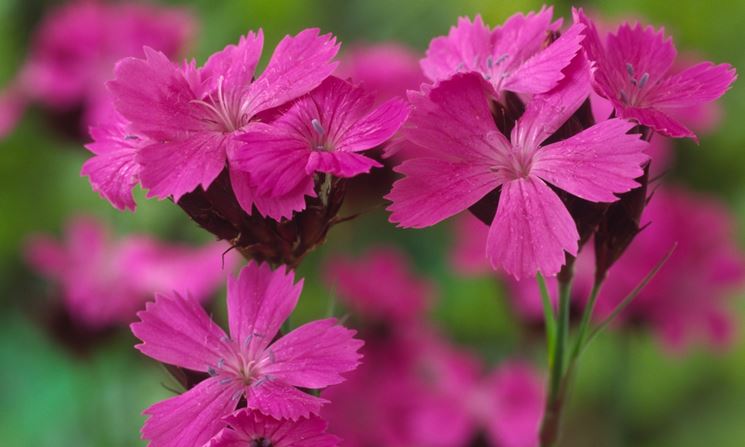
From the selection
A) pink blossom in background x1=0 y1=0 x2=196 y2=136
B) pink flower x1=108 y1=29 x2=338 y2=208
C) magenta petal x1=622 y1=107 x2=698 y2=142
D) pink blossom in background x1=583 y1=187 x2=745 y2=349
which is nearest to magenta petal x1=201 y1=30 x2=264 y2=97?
pink flower x1=108 y1=29 x2=338 y2=208

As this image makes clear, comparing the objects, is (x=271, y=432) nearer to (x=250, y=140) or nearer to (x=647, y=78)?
(x=250, y=140)

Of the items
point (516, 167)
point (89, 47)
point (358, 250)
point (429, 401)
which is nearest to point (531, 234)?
point (516, 167)

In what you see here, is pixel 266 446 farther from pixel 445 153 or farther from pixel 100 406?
pixel 100 406

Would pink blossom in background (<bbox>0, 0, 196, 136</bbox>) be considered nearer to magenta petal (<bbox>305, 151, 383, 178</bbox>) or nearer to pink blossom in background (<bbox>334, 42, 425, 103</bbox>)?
pink blossom in background (<bbox>334, 42, 425, 103</bbox>)

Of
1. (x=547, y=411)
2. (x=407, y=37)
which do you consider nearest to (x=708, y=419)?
(x=407, y=37)

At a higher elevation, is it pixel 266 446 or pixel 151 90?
pixel 151 90
